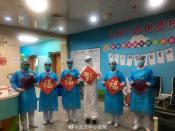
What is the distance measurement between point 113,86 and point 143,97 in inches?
24.6

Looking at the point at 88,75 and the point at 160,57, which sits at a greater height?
the point at 160,57

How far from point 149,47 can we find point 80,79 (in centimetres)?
220

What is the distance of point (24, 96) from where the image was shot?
3.48 m

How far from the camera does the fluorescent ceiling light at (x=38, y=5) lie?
3.75 m

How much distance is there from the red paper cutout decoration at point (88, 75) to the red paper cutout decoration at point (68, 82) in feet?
0.72

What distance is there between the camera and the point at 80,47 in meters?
7.13

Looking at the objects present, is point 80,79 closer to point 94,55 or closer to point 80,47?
point 94,55

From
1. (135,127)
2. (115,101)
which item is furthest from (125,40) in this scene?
(135,127)

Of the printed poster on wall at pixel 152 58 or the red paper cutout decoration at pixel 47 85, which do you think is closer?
the red paper cutout decoration at pixel 47 85

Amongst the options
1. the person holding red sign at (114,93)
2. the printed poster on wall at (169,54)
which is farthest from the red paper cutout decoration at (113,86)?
the printed poster on wall at (169,54)

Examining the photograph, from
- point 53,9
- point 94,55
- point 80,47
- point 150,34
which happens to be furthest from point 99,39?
point 53,9

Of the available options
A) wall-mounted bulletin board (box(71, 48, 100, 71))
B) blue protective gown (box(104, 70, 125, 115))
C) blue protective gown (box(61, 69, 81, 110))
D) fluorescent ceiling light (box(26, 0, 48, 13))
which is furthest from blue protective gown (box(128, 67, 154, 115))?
wall-mounted bulletin board (box(71, 48, 100, 71))

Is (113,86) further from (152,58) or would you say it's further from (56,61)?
(56,61)

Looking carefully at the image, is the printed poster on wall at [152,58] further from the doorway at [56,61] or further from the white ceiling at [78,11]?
the doorway at [56,61]
